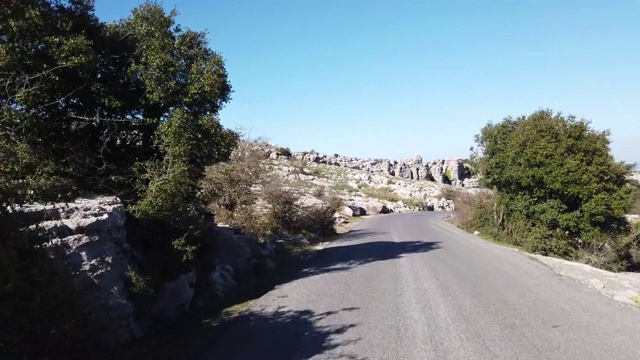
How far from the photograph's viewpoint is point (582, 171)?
21.3 m

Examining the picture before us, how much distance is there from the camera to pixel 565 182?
2158 cm

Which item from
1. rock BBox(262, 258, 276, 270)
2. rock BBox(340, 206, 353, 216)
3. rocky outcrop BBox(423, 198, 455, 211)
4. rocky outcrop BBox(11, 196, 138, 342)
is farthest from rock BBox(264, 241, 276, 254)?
rocky outcrop BBox(423, 198, 455, 211)

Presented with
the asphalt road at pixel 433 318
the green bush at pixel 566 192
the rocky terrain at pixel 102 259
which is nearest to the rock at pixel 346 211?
the green bush at pixel 566 192

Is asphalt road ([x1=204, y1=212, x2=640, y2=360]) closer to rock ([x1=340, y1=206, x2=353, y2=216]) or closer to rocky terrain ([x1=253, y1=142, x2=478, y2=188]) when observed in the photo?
rock ([x1=340, y1=206, x2=353, y2=216])

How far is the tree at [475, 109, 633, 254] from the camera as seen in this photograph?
2114 cm

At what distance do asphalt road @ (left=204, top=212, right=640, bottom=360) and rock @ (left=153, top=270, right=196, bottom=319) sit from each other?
4.85 feet

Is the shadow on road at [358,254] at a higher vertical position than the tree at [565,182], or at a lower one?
lower

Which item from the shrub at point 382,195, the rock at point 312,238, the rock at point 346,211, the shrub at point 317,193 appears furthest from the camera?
the shrub at point 382,195

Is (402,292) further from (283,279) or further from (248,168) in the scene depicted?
(248,168)

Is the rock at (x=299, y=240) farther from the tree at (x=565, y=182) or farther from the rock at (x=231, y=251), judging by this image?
the tree at (x=565, y=182)

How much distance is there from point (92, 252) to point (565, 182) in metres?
20.0

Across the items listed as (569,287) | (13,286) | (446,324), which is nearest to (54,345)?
(13,286)

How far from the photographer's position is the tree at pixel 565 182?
2114 cm

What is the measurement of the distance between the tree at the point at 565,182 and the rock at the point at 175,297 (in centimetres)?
1747
